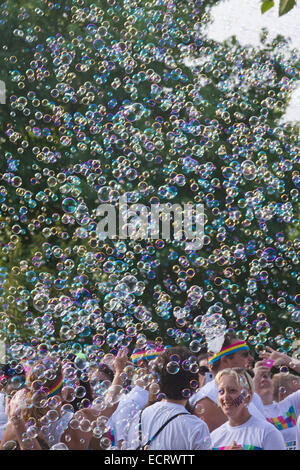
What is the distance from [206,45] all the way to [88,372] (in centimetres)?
659

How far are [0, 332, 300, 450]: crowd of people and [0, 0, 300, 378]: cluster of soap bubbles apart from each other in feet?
11.3

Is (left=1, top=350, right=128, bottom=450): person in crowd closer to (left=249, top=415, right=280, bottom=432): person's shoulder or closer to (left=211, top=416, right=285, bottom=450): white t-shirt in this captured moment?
(left=211, top=416, right=285, bottom=450): white t-shirt

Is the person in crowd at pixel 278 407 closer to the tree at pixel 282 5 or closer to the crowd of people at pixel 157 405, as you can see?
the crowd of people at pixel 157 405

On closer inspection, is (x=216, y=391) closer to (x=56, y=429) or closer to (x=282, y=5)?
(x=56, y=429)

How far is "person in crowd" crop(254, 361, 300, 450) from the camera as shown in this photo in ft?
14.8

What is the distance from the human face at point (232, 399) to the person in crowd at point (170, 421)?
21 centimetres

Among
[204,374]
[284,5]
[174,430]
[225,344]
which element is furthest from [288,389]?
[284,5]

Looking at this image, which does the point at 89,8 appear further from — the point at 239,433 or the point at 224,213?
the point at 239,433

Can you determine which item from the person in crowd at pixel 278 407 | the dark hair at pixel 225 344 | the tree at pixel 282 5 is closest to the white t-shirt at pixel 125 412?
the dark hair at pixel 225 344

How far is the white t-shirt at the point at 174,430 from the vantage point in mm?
3557

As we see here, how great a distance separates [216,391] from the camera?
419 centimetres

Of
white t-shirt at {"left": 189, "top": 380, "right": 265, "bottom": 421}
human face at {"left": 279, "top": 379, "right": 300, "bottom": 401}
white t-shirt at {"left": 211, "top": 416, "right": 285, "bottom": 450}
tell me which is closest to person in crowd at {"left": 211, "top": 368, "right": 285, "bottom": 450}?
white t-shirt at {"left": 211, "top": 416, "right": 285, "bottom": 450}

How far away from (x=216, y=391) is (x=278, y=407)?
715 mm

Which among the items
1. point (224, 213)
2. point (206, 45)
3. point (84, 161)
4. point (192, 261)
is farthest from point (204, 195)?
point (206, 45)
